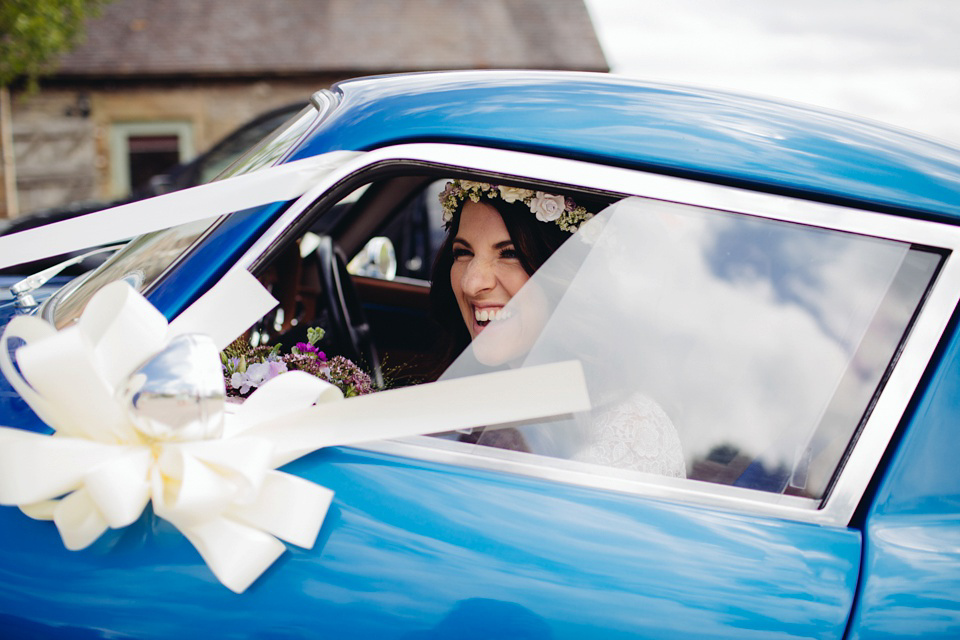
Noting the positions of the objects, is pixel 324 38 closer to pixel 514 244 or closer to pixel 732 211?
pixel 514 244

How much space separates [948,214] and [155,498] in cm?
136

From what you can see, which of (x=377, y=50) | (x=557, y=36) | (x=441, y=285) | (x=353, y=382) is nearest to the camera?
(x=353, y=382)

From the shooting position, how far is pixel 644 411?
148cm

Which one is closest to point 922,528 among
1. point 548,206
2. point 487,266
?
point 548,206

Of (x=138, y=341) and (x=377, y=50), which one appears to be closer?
(x=138, y=341)

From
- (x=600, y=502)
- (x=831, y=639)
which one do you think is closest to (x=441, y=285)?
(x=600, y=502)

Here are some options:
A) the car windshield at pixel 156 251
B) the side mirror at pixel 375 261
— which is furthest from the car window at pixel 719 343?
the side mirror at pixel 375 261

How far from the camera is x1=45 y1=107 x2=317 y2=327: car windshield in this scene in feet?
5.07

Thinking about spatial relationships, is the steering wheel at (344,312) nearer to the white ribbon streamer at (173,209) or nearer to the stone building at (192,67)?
the white ribbon streamer at (173,209)

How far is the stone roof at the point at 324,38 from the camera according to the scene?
17203 mm

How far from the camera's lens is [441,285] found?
8.27 ft

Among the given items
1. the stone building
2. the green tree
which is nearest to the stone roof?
the stone building

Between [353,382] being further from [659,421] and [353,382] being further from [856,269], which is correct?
[856,269]

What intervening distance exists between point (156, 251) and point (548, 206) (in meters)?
0.81
